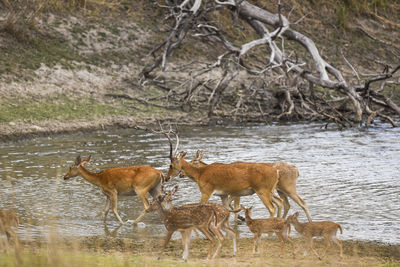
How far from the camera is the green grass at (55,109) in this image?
18.0 meters

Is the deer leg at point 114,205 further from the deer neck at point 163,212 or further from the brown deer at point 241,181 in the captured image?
the deer neck at point 163,212

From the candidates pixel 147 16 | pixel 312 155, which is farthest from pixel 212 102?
pixel 147 16

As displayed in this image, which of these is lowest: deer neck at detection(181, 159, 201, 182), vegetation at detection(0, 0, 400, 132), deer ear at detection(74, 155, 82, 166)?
deer neck at detection(181, 159, 201, 182)

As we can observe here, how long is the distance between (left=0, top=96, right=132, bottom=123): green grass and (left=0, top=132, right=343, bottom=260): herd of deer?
6.77 meters

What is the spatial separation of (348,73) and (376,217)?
1601cm

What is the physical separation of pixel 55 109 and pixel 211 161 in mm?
5344

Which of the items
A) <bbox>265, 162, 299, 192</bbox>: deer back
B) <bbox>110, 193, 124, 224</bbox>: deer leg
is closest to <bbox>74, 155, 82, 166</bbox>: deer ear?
<bbox>110, 193, 124, 224</bbox>: deer leg

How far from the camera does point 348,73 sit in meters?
26.4

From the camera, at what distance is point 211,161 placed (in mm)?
15555

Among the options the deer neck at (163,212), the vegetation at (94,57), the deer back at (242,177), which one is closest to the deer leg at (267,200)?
the deer back at (242,177)

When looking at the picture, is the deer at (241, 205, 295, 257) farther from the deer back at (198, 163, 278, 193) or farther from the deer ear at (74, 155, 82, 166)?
the deer ear at (74, 155, 82, 166)

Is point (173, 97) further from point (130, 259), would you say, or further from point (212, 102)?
point (130, 259)

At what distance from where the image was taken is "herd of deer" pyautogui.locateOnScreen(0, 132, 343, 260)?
359 inches

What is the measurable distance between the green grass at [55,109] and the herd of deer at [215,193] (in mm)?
6769
